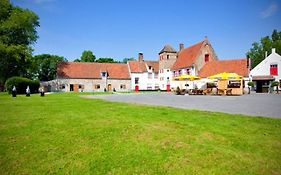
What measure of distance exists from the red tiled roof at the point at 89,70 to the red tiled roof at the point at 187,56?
14.3 meters

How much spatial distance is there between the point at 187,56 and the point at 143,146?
48893mm

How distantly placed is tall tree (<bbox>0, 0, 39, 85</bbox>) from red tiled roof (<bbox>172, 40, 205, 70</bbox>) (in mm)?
31331

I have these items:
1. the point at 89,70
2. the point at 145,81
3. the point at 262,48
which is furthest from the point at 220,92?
the point at 262,48

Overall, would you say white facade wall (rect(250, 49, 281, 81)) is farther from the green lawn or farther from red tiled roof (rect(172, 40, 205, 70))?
the green lawn

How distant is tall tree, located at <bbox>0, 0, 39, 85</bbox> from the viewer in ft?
141

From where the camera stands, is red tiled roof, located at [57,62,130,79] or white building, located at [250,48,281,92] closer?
white building, located at [250,48,281,92]

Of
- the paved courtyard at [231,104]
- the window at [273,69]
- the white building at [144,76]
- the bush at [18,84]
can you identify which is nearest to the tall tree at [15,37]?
the bush at [18,84]

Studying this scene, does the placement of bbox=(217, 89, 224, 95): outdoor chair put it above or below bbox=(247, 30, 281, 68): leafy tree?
below

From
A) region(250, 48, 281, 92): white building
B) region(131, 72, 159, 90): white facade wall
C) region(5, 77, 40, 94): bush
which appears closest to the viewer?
region(5, 77, 40, 94): bush

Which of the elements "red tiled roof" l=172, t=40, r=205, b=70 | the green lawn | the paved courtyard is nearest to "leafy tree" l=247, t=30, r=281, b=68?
"red tiled roof" l=172, t=40, r=205, b=70

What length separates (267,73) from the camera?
4175 cm

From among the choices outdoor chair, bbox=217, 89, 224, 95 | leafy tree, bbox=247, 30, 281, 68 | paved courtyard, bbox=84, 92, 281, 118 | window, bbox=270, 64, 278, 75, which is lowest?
paved courtyard, bbox=84, 92, 281, 118

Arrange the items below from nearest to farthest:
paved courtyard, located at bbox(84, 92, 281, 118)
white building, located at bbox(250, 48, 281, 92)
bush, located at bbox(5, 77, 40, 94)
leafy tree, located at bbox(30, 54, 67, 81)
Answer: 1. paved courtyard, located at bbox(84, 92, 281, 118)
2. bush, located at bbox(5, 77, 40, 94)
3. white building, located at bbox(250, 48, 281, 92)
4. leafy tree, located at bbox(30, 54, 67, 81)

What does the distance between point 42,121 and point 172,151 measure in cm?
643
